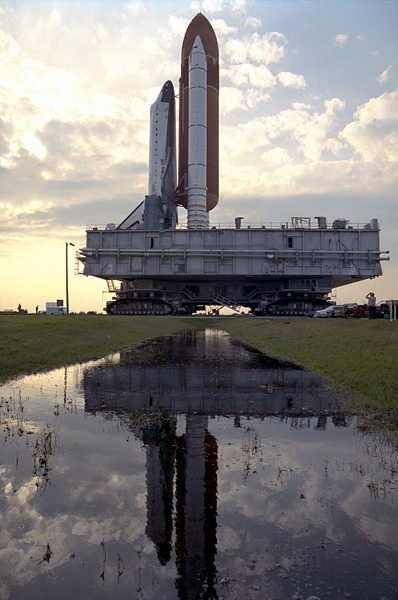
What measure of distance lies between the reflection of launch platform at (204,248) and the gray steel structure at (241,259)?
140 millimetres

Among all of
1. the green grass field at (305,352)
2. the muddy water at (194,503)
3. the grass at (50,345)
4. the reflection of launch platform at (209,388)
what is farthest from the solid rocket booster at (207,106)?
the muddy water at (194,503)

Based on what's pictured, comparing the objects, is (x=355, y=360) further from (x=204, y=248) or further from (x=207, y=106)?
(x=207, y=106)

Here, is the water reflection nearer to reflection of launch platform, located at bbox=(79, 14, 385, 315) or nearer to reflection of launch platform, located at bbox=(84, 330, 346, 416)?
reflection of launch platform, located at bbox=(84, 330, 346, 416)

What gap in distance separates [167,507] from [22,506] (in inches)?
62.9

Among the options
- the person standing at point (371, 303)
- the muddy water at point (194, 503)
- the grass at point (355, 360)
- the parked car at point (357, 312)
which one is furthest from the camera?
the parked car at point (357, 312)

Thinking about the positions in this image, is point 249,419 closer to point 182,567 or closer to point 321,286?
point 182,567

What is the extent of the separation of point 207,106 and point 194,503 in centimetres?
6756

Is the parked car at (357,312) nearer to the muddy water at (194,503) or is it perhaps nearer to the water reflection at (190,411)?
the water reflection at (190,411)

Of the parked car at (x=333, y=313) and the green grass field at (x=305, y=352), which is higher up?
the parked car at (x=333, y=313)

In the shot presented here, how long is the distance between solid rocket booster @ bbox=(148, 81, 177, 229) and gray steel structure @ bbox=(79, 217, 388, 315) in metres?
5.91

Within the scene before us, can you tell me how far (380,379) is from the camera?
11430 mm

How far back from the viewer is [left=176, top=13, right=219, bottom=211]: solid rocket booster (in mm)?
64062

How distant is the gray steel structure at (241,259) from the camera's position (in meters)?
60.5

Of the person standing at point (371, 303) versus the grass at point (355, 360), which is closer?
the grass at point (355, 360)
